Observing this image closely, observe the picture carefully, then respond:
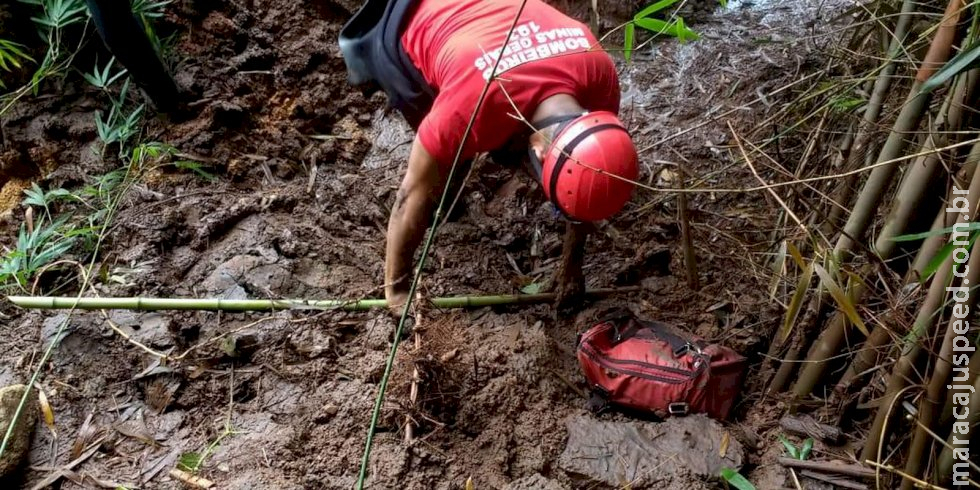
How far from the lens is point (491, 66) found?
82.4 inches

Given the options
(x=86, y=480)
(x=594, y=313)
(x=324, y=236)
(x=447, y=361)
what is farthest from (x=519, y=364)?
(x=86, y=480)

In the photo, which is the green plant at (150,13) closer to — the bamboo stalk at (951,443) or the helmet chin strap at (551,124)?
the helmet chin strap at (551,124)

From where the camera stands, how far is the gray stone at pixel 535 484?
1883 millimetres

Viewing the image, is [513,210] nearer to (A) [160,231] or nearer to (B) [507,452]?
(B) [507,452]

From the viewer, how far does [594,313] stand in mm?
2521

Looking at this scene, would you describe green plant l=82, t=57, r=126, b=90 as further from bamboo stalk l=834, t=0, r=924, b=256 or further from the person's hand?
bamboo stalk l=834, t=0, r=924, b=256

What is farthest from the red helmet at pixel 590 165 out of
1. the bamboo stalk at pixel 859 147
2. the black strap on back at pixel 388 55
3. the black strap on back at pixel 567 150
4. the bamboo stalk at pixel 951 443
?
the bamboo stalk at pixel 951 443

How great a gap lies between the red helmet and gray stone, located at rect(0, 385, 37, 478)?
177cm

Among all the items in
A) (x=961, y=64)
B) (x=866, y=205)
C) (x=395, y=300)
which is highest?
(x=961, y=64)

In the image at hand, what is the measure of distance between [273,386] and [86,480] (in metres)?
0.58

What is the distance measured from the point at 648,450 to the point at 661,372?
26cm

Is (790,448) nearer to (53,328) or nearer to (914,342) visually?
(914,342)

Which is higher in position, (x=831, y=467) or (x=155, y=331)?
(x=155, y=331)

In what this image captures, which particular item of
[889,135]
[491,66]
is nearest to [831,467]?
[889,135]
